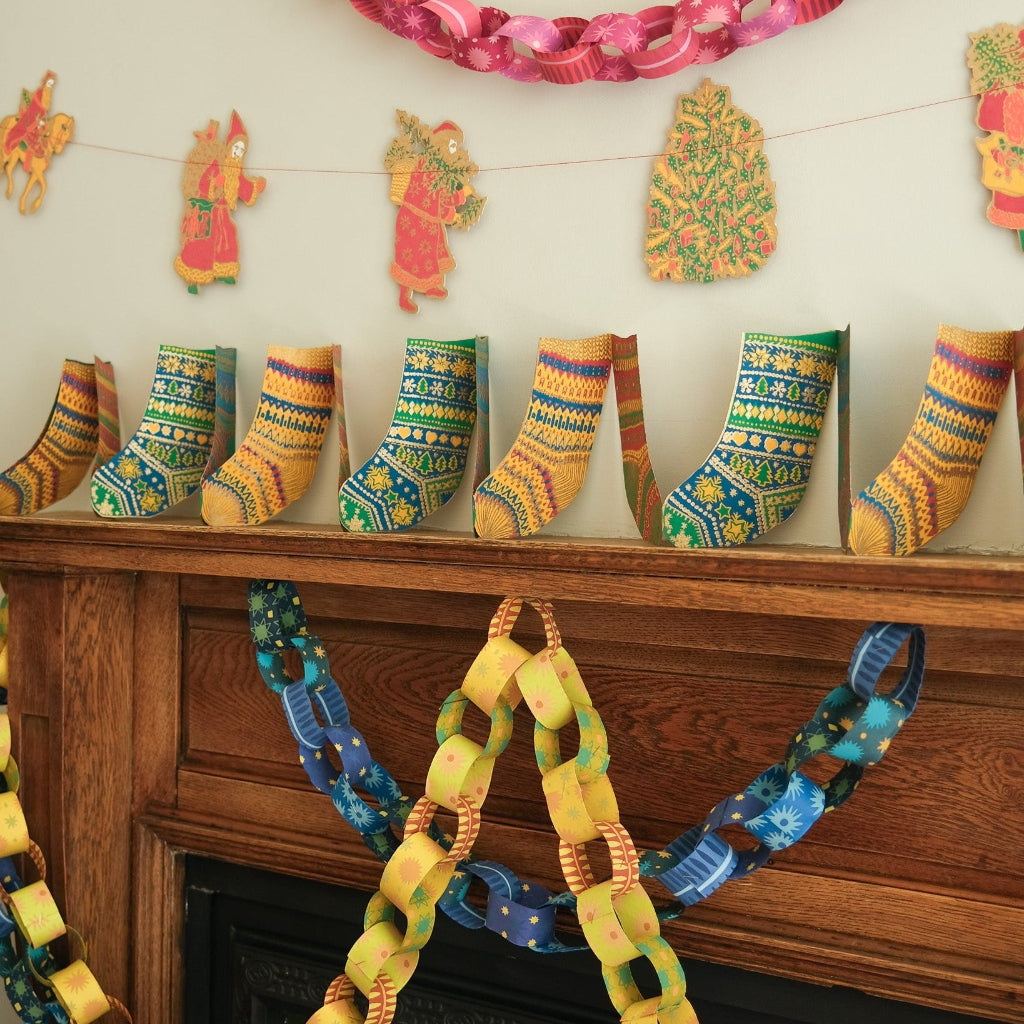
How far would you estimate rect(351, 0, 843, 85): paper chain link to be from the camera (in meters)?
0.93

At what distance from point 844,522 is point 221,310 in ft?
2.63

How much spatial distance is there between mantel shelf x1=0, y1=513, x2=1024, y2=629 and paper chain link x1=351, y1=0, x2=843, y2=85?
48cm

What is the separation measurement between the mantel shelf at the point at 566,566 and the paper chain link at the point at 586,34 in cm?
48

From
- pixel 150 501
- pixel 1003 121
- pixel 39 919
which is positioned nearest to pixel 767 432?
pixel 1003 121

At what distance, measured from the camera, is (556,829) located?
35.5 inches

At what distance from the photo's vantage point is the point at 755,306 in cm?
97

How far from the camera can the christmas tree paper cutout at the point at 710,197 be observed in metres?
0.97

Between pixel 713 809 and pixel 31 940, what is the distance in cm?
80

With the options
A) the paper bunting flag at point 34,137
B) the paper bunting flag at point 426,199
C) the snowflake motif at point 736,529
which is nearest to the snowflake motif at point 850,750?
the snowflake motif at point 736,529

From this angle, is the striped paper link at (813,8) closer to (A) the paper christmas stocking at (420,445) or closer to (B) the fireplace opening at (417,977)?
(A) the paper christmas stocking at (420,445)

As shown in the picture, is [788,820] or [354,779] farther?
[354,779]

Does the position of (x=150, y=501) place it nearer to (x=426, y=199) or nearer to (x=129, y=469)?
(x=129, y=469)

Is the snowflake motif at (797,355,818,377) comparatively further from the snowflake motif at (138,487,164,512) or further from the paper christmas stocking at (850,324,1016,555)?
the snowflake motif at (138,487,164,512)

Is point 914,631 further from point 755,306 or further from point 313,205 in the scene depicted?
point 313,205
